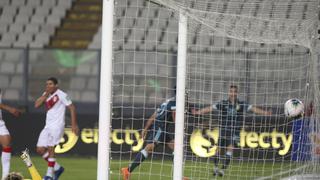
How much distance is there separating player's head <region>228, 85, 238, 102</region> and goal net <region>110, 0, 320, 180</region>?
139 millimetres

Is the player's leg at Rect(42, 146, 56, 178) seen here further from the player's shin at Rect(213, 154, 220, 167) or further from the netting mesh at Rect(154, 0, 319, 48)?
the netting mesh at Rect(154, 0, 319, 48)

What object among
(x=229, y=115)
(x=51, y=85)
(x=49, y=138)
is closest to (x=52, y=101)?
(x=51, y=85)

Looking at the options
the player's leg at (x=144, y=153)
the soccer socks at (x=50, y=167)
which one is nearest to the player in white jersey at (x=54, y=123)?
the soccer socks at (x=50, y=167)

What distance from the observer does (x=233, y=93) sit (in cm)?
1512

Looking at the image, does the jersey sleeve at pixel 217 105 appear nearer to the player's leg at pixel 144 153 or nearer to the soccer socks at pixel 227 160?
the soccer socks at pixel 227 160

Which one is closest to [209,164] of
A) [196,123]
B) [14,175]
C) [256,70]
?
[196,123]

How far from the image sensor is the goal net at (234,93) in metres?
11.1

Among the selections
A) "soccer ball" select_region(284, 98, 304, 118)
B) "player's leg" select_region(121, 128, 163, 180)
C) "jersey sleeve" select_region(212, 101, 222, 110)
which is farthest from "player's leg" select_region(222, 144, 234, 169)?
"soccer ball" select_region(284, 98, 304, 118)

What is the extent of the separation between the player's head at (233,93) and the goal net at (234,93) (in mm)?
139

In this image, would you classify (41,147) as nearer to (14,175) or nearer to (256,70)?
(256,70)

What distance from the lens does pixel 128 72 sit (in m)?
17.9

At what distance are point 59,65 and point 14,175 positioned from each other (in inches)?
416

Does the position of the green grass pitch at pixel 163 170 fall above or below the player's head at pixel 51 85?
below

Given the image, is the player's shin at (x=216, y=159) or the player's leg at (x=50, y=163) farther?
the player's shin at (x=216, y=159)
